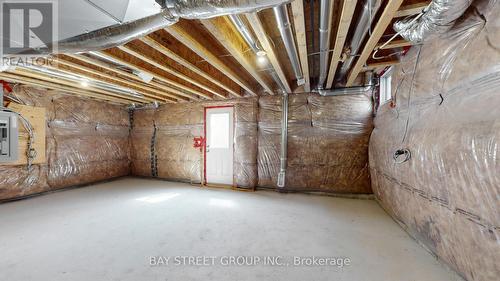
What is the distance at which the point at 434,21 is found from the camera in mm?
1331

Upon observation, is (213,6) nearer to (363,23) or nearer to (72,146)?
(363,23)

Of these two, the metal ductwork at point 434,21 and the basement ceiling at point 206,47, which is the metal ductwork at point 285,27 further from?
the metal ductwork at point 434,21

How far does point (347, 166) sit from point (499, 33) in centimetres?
263

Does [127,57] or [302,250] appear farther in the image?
[127,57]

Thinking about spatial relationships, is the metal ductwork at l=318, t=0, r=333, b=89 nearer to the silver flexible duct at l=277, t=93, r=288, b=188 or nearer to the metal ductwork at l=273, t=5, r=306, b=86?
the metal ductwork at l=273, t=5, r=306, b=86

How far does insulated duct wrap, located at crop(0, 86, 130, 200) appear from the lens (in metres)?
3.38

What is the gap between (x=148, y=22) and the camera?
129 centimetres

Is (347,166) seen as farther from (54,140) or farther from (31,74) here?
(54,140)

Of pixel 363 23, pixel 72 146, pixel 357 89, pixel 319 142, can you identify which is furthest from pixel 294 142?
pixel 72 146

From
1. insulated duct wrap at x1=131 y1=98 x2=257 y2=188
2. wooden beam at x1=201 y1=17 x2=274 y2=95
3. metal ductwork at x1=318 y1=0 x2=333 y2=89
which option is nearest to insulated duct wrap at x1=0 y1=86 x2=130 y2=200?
insulated duct wrap at x1=131 y1=98 x2=257 y2=188

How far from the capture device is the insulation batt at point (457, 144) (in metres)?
1.11

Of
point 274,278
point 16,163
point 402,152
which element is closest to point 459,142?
point 402,152

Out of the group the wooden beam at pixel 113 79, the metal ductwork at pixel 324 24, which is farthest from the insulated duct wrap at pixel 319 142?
the wooden beam at pixel 113 79

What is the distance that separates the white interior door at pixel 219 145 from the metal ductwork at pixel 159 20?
289 cm
